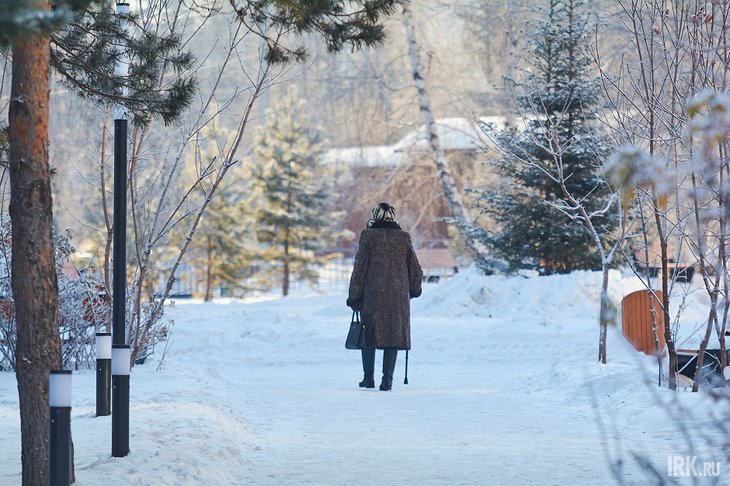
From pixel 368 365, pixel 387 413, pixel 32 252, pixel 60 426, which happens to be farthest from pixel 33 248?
pixel 368 365

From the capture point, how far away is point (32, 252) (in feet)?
16.4

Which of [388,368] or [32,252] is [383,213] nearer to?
[388,368]

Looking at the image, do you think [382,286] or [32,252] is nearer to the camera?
[32,252]

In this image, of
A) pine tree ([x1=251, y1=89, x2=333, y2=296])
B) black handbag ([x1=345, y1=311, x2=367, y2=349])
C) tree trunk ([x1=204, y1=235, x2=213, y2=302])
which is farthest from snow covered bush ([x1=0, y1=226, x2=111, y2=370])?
pine tree ([x1=251, y1=89, x2=333, y2=296])

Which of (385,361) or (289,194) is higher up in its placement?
(289,194)

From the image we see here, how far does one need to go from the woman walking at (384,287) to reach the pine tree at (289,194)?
82.8ft

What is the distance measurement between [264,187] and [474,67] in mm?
8627

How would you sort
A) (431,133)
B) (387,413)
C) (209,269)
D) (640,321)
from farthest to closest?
1. (209,269)
2. (431,133)
3. (640,321)
4. (387,413)

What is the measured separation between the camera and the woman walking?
433 inches

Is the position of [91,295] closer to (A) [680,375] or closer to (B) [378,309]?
(B) [378,309]

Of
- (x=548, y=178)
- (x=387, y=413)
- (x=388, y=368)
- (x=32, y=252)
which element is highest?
(x=548, y=178)

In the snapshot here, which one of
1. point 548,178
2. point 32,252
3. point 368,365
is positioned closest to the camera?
point 32,252

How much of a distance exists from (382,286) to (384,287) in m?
0.03

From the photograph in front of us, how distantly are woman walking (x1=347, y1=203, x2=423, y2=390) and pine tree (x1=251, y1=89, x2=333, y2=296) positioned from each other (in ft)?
82.8
